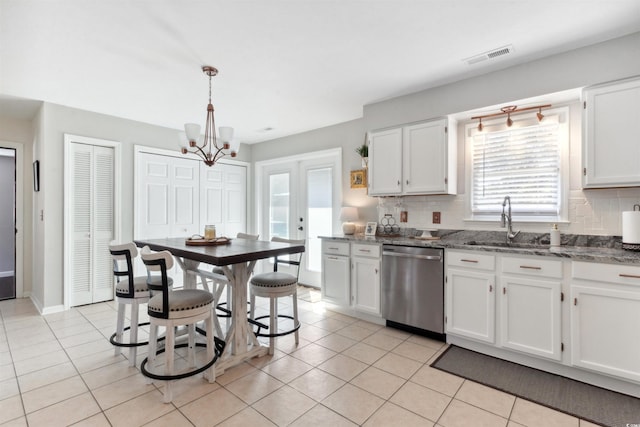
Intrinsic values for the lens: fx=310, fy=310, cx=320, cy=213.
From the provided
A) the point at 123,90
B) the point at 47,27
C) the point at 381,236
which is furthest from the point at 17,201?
the point at 381,236

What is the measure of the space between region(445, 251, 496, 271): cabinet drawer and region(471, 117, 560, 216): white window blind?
72cm

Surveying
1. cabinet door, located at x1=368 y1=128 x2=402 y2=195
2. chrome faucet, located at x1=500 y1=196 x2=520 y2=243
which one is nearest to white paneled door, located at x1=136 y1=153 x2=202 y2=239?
cabinet door, located at x1=368 y1=128 x2=402 y2=195

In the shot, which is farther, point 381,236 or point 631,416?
point 381,236

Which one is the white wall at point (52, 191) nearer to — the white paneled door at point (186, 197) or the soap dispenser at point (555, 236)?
the white paneled door at point (186, 197)

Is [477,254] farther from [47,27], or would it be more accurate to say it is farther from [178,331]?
[47,27]

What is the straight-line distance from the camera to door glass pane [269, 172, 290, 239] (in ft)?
18.2

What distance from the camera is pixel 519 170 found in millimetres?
3086

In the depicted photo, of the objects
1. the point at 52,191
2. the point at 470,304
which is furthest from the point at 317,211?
the point at 52,191

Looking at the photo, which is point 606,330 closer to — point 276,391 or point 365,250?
point 365,250

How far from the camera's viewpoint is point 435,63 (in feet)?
9.16

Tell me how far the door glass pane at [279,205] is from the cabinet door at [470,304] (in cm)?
323

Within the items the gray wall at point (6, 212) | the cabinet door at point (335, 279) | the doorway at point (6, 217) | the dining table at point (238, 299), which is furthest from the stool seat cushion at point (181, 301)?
the gray wall at point (6, 212)

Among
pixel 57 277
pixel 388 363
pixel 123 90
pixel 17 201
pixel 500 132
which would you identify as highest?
pixel 123 90

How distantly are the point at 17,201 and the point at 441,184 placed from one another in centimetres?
571
